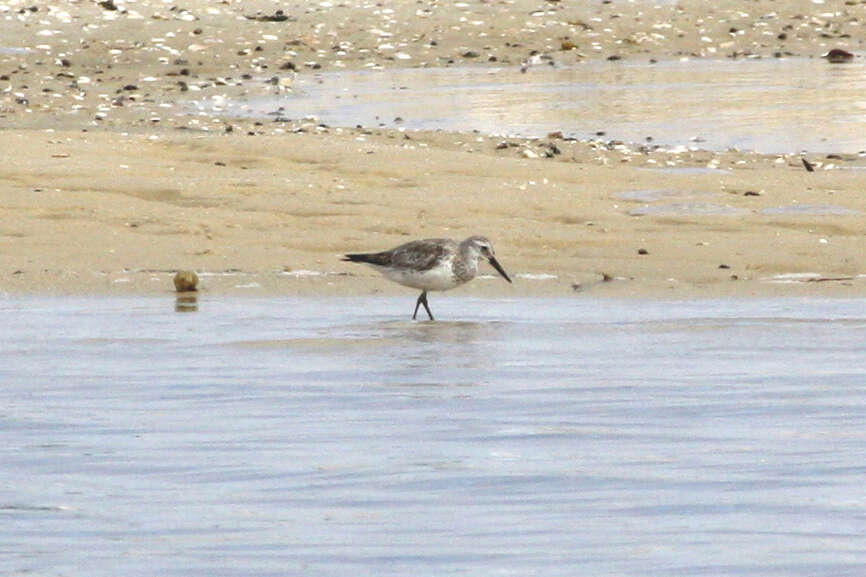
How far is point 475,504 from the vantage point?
6.95 meters

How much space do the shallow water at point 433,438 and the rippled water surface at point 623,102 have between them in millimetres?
6983

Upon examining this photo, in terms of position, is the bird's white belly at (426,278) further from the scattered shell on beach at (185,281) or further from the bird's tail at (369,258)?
the scattered shell on beach at (185,281)

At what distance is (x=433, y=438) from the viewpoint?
812 cm

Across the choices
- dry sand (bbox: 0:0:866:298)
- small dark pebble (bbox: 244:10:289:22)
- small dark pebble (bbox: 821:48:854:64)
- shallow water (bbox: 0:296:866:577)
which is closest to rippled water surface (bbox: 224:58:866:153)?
small dark pebble (bbox: 821:48:854:64)

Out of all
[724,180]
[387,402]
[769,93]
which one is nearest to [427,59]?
[769,93]

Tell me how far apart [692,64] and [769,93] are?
152 inches

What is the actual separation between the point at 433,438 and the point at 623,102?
13.5 metres

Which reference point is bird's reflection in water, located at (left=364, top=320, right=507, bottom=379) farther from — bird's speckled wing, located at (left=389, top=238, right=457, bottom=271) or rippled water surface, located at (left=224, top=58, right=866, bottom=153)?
rippled water surface, located at (left=224, top=58, right=866, bottom=153)

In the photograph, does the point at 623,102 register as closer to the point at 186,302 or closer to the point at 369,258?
the point at 369,258

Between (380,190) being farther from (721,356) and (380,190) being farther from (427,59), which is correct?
(427,59)

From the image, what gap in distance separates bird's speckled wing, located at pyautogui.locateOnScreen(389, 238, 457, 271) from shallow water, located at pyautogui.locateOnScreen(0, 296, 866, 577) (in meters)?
0.31

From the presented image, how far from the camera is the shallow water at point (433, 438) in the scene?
638 cm

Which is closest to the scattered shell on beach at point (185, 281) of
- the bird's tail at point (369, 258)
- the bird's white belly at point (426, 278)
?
the bird's tail at point (369, 258)

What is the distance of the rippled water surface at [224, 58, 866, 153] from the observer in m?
18.6
